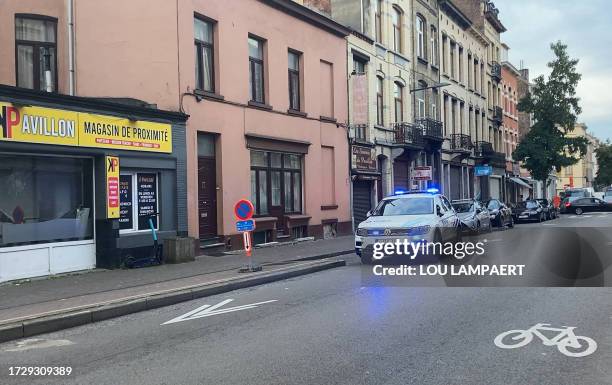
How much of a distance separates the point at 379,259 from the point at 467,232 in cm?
635

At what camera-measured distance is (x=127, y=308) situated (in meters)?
8.70

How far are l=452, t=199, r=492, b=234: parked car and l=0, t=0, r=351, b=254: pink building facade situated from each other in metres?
4.65

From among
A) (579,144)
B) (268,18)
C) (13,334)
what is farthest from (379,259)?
(579,144)

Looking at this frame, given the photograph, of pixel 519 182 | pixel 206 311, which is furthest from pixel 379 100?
pixel 519 182

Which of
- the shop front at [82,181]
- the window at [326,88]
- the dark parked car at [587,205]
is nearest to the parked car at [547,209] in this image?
the dark parked car at [587,205]

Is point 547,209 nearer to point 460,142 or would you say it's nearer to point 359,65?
point 460,142

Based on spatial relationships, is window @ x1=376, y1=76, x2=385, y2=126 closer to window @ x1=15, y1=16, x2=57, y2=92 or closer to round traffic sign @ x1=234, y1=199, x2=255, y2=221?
round traffic sign @ x1=234, y1=199, x2=255, y2=221

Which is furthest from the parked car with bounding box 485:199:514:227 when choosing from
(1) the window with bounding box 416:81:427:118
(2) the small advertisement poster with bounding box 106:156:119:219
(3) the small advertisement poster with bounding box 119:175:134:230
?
(2) the small advertisement poster with bounding box 106:156:119:219

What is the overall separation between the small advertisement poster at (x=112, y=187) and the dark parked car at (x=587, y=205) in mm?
40929

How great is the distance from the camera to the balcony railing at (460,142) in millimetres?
36938

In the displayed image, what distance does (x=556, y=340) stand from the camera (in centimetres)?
627

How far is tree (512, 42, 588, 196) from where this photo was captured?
44000 mm

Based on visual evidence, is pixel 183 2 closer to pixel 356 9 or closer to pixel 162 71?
pixel 162 71

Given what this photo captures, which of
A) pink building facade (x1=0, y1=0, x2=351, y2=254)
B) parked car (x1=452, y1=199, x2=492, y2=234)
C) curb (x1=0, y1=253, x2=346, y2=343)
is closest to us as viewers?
curb (x1=0, y1=253, x2=346, y2=343)
